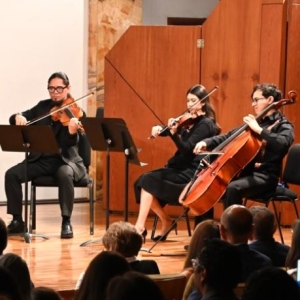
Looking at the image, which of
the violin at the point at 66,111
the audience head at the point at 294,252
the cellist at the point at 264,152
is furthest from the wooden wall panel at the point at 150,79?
the audience head at the point at 294,252

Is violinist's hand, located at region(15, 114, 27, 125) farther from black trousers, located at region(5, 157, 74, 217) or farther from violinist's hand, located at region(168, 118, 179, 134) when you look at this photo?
violinist's hand, located at region(168, 118, 179, 134)

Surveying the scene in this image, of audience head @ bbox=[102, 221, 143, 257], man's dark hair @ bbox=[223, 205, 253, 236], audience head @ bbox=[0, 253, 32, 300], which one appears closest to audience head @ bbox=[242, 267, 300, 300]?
audience head @ bbox=[0, 253, 32, 300]

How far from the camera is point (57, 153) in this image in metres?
6.55

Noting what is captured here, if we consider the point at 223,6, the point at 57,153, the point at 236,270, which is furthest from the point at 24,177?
the point at 236,270

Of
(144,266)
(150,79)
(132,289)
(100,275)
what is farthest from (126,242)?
(150,79)

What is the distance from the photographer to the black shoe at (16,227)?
678cm

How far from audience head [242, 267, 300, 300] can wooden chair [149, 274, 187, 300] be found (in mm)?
1014

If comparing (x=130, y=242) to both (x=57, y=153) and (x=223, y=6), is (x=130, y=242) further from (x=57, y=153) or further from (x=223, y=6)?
(x=223, y=6)

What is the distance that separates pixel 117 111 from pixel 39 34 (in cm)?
143

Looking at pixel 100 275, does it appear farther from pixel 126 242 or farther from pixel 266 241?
pixel 266 241

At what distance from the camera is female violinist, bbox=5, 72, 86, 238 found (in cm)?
675

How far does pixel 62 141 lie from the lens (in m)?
6.90

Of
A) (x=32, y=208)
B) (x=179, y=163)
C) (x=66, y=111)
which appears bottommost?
(x=32, y=208)

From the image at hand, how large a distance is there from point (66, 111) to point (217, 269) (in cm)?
408
